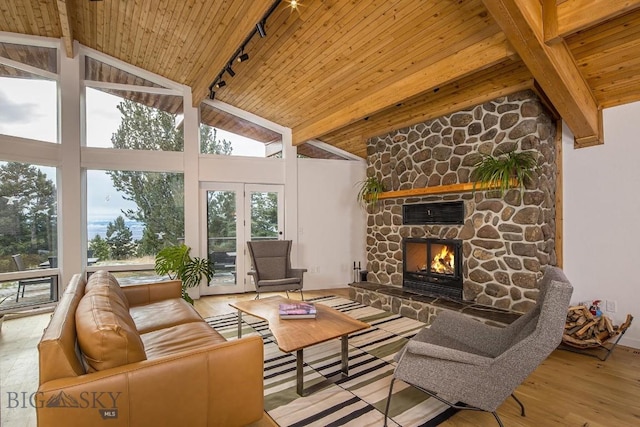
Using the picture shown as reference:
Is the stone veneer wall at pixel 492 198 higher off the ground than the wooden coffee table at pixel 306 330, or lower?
higher

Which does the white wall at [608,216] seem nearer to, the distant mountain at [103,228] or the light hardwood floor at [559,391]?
the light hardwood floor at [559,391]

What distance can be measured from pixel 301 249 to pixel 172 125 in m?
3.08

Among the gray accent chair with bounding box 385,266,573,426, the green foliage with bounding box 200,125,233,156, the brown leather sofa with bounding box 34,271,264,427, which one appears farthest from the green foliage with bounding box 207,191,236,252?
the gray accent chair with bounding box 385,266,573,426

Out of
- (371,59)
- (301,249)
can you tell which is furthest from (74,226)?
(371,59)

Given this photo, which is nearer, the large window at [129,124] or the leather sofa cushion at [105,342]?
the leather sofa cushion at [105,342]

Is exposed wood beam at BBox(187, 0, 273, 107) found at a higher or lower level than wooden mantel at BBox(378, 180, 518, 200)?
higher

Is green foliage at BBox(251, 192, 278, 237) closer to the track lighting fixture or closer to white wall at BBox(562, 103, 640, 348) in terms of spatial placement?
the track lighting fixture

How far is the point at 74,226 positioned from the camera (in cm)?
479

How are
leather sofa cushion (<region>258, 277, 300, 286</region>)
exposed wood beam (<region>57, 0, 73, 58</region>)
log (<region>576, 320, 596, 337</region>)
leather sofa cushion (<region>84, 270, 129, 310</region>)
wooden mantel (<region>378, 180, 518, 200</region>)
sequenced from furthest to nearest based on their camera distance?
leather sofa cushion (<region>258, 277, 300, 286</region>) → wooden mantel (<region>378, 180, 518, 200</region>) → exposed wood beam (<region>57, 0, 73, 58</region>) → log (<region>576, 320, 596, 337</region>) → leather sofa cushion (<region>84, 270, 129, 310</region>)

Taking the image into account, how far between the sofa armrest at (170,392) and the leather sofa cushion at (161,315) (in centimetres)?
116

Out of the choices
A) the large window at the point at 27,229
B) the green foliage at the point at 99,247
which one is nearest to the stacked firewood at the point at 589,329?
the green foliage at the point at 99,247

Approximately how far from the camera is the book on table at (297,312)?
2848mm

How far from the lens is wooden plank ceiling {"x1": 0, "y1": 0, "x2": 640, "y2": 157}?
2607 mm

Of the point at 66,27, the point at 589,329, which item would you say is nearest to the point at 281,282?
the point at 589,329
